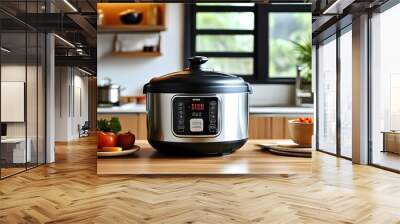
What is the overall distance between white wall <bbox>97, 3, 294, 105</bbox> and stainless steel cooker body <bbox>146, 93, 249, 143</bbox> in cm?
17

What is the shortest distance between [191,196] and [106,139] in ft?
1.98

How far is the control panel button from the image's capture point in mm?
1848

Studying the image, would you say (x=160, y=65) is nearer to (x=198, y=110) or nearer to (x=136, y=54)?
(x=136, y=54)

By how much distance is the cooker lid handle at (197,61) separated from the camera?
185 cm

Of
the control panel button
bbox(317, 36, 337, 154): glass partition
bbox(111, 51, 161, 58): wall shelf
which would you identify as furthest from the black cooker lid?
bbox(317, 36, 337, 154): glass partition

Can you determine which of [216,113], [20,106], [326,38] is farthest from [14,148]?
[326,38]

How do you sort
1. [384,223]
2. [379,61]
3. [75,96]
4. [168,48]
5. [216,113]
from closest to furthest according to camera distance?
[384,223]
[216,113]
[75,96]
[168,48]
[379,61]

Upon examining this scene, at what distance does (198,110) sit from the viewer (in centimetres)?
184

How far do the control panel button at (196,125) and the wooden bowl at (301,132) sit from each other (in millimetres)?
448

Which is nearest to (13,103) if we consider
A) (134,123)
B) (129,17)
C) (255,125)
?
(134,123)

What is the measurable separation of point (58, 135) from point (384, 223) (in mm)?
1484

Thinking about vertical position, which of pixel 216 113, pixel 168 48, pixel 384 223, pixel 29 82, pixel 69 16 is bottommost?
pixel 384 223

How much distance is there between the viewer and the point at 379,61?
245 centimetres

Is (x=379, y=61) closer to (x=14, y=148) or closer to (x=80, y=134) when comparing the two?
(x=80, y=134)
